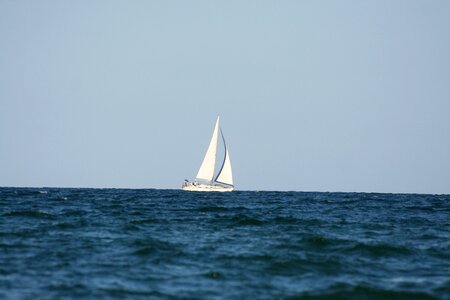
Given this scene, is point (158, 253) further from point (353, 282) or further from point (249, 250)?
point (353, 282)

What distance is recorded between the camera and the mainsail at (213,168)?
353ft

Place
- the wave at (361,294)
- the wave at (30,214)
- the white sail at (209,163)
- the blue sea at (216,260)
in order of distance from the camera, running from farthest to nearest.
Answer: the white sail at (209,163) → the wave at (30,214) → the blue sea at (216,260) → the wave at (361,294)

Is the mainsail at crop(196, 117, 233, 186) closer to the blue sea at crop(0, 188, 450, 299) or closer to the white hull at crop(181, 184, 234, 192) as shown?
the white hull at crop(181, 184, 234, 192)

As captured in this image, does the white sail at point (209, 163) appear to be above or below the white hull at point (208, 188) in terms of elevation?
above

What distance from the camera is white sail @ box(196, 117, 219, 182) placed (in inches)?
4208

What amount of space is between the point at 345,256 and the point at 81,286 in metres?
9.55

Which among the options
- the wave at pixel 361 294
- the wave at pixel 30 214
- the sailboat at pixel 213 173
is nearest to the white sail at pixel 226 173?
the sailboat at pixel 213 173

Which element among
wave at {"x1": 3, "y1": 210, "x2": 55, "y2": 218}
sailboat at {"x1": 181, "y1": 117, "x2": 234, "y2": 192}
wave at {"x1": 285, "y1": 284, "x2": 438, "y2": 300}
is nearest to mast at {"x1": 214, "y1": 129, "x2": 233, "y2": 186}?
sailboat at {"x1": 181, "y1": 117, "x2": 234, "y2": 192}

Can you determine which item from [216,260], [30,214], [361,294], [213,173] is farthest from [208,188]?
[361,294]

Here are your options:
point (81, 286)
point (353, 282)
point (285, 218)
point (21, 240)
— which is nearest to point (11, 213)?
point (21, 240)

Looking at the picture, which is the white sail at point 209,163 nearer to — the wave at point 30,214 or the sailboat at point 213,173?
the sailboat at point 213,173

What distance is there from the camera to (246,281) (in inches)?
649

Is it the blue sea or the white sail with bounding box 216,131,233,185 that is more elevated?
the white sail with bounding box 216,131,233,185

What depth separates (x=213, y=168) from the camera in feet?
358
